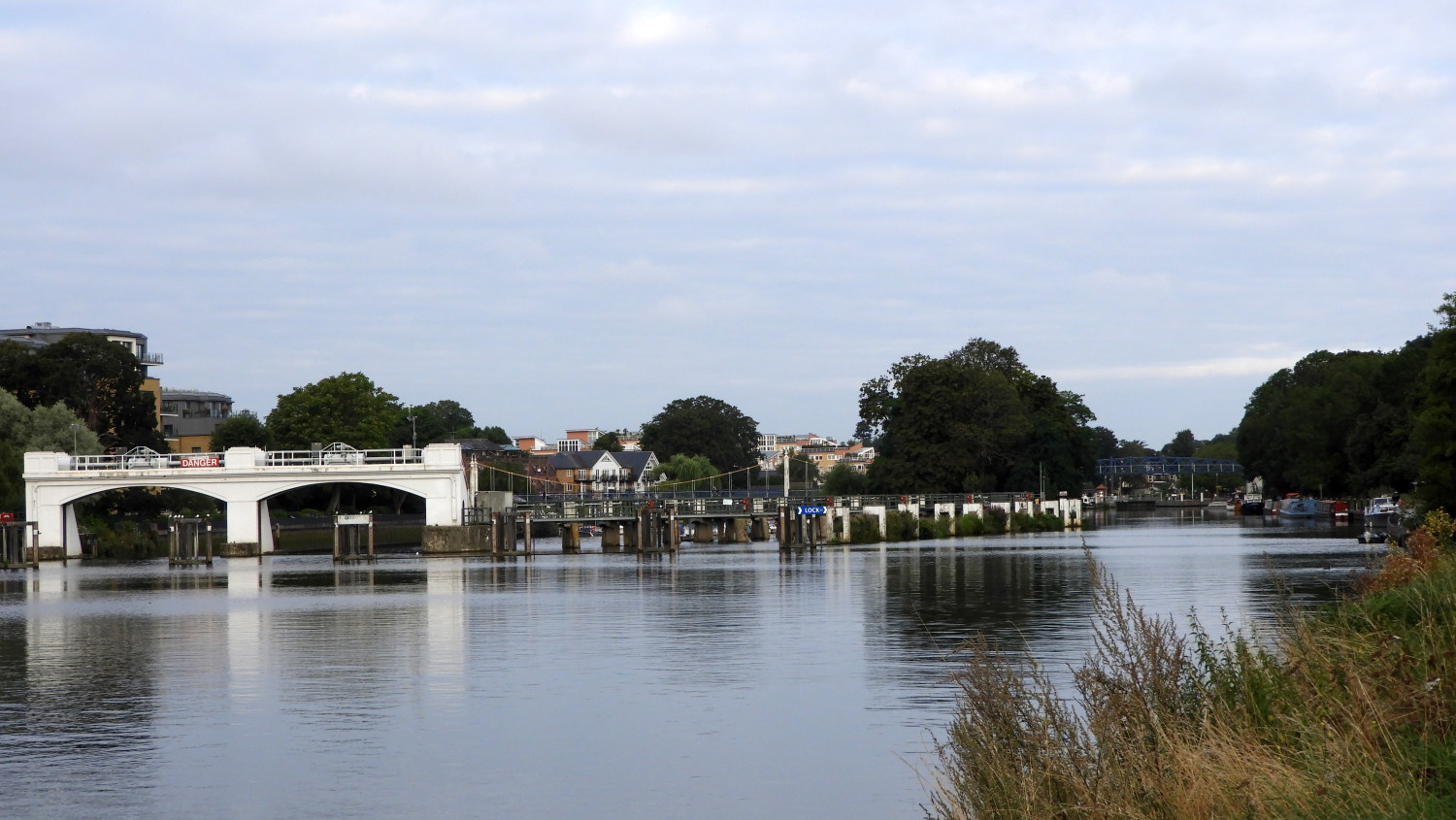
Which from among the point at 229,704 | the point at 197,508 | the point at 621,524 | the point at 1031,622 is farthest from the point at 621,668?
the point at 197,508

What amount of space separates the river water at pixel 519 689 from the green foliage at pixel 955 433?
61.8m

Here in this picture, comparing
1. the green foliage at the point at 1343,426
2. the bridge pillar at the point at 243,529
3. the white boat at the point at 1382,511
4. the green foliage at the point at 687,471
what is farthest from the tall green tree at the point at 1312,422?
the bridge pillar at the point at 243,529

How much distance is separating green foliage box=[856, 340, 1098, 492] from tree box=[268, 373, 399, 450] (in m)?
39.0

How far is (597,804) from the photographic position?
16.0 meters

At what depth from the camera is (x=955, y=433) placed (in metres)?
117

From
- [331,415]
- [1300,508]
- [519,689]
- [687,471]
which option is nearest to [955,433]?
[1300,508]

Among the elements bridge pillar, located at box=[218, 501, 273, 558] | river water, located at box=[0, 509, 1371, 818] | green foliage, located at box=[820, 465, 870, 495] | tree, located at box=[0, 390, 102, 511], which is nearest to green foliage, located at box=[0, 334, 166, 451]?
tree, located at box=[0, 390, 102, 511]

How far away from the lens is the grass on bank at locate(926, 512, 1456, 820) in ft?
32.9

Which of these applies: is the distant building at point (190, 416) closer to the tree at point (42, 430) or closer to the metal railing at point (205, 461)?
the tree at point (42, 430)

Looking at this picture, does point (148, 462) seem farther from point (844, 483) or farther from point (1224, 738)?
point (844, 483)

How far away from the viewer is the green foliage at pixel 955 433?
11638 centimetres

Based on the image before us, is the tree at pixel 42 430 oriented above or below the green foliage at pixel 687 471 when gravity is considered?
above

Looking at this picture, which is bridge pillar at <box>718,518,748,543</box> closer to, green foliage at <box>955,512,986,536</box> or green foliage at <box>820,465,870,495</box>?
green foliage at <box>955,512,986,536</box>

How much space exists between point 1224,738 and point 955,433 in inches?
4195
